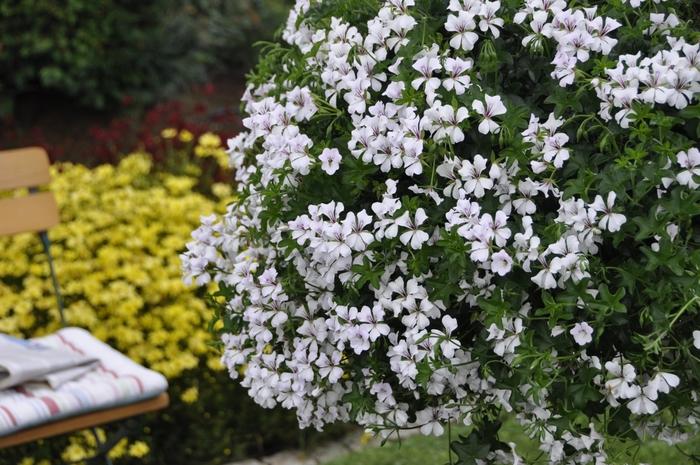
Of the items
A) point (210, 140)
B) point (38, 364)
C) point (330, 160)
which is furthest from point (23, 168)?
point (330, 160)

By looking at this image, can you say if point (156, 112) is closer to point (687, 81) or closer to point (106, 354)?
point (106, 354)

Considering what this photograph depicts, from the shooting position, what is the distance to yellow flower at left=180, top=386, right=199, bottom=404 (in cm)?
338

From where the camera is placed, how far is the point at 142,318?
137 inches

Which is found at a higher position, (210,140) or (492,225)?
(492,225)

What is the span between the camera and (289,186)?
1864 millimetres

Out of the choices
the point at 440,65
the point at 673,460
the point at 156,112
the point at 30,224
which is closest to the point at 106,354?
the point at 30,224

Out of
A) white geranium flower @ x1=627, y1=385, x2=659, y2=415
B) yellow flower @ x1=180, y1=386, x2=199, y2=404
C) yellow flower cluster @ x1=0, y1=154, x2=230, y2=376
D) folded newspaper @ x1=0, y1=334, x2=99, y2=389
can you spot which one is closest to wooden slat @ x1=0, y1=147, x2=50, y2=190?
yellow flower cluster @ x1=0, y1=154, x2=230, y2=376

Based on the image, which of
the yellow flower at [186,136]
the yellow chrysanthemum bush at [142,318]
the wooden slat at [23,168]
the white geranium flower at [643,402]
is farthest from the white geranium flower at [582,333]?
the yellow flower at [186,136]

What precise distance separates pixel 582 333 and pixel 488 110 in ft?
1.26

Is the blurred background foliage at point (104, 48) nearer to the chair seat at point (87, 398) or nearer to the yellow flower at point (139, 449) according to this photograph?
the yellow flower at point (139, 449)

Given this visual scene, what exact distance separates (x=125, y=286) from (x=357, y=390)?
183 centimetres

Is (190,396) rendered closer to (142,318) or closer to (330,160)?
(142,318)

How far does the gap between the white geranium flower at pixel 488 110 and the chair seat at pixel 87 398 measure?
4.48ft

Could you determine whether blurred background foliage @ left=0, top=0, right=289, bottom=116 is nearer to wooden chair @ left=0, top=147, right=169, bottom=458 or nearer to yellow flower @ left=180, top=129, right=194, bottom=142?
yellow flower @ left=180, top=129, right=194, bottom=142
